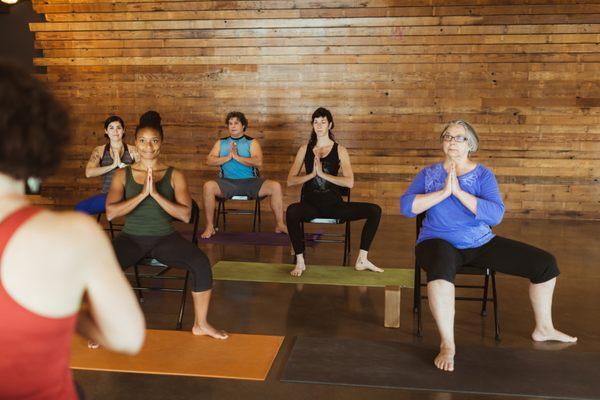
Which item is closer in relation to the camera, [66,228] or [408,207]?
[66,228]

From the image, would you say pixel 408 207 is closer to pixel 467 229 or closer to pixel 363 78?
pixel 467 229

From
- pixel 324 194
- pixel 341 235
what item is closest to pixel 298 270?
pixel 324 194

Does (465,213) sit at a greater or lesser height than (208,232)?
greater

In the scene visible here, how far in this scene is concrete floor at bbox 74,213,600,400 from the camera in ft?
8.30

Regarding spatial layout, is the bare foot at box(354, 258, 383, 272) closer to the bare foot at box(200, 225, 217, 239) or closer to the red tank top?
the bare foot at box(200, 225, 217, 239)

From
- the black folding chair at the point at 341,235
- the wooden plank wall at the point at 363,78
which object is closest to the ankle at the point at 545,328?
the black folding chair at the point at 341,235

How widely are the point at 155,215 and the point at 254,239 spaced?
2321 millimetres

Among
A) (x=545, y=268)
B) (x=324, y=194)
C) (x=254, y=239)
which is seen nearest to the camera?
(x=545, y=268)

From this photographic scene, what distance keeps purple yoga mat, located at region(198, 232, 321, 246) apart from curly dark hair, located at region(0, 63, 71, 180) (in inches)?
172

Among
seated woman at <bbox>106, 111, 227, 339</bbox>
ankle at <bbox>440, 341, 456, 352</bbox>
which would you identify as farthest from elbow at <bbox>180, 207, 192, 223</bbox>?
ankle at <bbox>440, 341, 456, 352</bbox>

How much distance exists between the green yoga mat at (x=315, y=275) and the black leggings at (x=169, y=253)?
1.07m

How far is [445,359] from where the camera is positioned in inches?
109

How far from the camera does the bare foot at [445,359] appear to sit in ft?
8.99

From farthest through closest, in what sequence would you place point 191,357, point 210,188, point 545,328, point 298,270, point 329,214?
point 210,188 → point 329,214 → point 298,270 → point 545,328 → point 191,357
